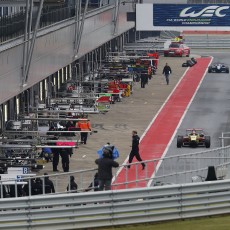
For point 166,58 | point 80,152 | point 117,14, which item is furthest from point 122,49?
point 80,152

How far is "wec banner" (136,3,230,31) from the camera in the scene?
320 feet

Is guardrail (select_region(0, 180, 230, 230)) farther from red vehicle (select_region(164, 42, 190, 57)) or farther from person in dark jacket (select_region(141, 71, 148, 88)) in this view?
red vehicle (select_region(164, 42, 190, 57))

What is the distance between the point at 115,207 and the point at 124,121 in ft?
107

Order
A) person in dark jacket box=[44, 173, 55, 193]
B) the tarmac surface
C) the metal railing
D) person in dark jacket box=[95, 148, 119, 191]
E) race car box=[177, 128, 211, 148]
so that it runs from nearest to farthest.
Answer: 1. person in dark jacket box=[95, 148, 119, 191]
2. the metal railing
3. person in dark jacket box=[44, 173, 55, 193]
4. the tarmac surface
5. race car box=[177, 128, 211, 148]

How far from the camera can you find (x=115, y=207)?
27.6 meters

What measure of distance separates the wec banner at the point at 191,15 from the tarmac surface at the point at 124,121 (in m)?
13.5

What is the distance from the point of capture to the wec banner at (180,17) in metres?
97.6

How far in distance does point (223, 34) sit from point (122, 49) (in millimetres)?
18722

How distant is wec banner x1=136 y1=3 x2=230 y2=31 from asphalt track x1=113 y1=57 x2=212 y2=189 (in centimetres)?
944

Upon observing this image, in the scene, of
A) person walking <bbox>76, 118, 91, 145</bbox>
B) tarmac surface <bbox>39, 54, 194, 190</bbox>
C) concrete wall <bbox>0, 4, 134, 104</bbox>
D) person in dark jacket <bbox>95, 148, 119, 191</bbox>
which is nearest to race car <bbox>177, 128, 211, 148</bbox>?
tarmac surface <bbox>39, 54, 194, 190</bbox>

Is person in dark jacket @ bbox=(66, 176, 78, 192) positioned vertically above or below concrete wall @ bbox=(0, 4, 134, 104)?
below

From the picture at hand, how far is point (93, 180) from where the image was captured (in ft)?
101

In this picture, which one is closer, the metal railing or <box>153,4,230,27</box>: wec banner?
the metal railing

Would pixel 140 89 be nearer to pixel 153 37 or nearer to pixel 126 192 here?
pixel 153 37
